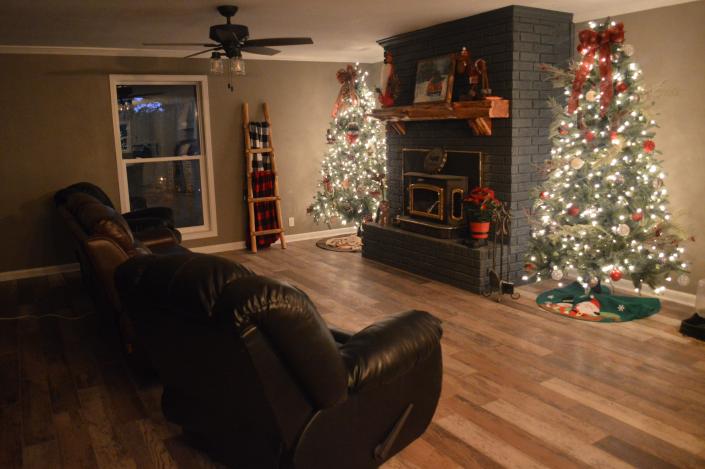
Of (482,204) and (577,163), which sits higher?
(577,163)

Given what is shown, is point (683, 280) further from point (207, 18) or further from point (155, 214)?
point (155, 214)

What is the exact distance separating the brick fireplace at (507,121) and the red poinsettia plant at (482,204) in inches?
6.3

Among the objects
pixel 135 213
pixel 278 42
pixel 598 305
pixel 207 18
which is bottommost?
pixel 598 305

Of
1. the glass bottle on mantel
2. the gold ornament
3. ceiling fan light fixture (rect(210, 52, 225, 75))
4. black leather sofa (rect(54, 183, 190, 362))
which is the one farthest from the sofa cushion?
the gold ornament

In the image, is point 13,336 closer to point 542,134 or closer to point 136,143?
point 136,143

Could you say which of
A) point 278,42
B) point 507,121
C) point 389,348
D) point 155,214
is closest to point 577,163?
point 507,121

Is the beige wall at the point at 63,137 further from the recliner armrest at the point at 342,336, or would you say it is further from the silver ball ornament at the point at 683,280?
the silver ball ornament at the point at 683,280

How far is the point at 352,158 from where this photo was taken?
24.8ft

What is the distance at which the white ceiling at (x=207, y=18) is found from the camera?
4.34m

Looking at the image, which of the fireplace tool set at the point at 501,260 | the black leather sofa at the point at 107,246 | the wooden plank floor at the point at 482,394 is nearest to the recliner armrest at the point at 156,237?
the wooden plank floor at the point at 482,394

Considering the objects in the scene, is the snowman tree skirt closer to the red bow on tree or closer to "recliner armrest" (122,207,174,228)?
the red bow on tree

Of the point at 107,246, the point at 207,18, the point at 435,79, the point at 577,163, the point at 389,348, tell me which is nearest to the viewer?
the point at 389,348

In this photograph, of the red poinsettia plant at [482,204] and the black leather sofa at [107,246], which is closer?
the black leather sofa at [107,246]

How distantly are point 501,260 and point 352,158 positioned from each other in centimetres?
302
